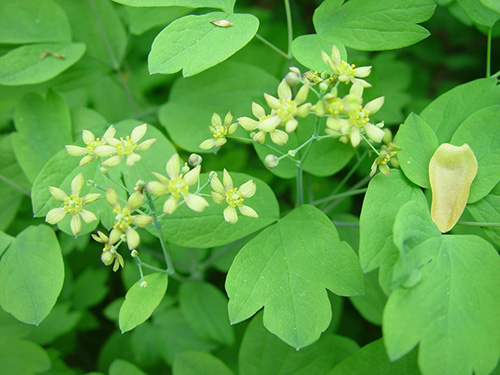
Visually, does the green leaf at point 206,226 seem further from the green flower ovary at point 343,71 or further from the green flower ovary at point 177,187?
the green flower ovary at point 343,71

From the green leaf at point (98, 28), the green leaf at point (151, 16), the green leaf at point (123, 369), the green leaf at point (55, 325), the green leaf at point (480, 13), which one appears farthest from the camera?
the green leaf at point (98, 28)

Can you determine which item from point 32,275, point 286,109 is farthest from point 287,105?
point 32,275

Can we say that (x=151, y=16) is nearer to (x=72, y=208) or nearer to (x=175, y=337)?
(x=72, y=208)

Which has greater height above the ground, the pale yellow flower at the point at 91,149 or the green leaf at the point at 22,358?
the pale yellow flower at the point at 91,149

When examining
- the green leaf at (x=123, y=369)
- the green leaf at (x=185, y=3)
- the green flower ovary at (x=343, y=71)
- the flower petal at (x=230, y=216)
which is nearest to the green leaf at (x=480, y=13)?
the green flower ovary at (x=343, y=71)

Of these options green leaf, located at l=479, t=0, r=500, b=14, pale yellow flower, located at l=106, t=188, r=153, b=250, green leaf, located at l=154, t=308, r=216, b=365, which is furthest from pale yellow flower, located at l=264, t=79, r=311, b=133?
green leaf, located at l=154, t=308, r=216, b=365

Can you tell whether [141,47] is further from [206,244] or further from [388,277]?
[388,277]
